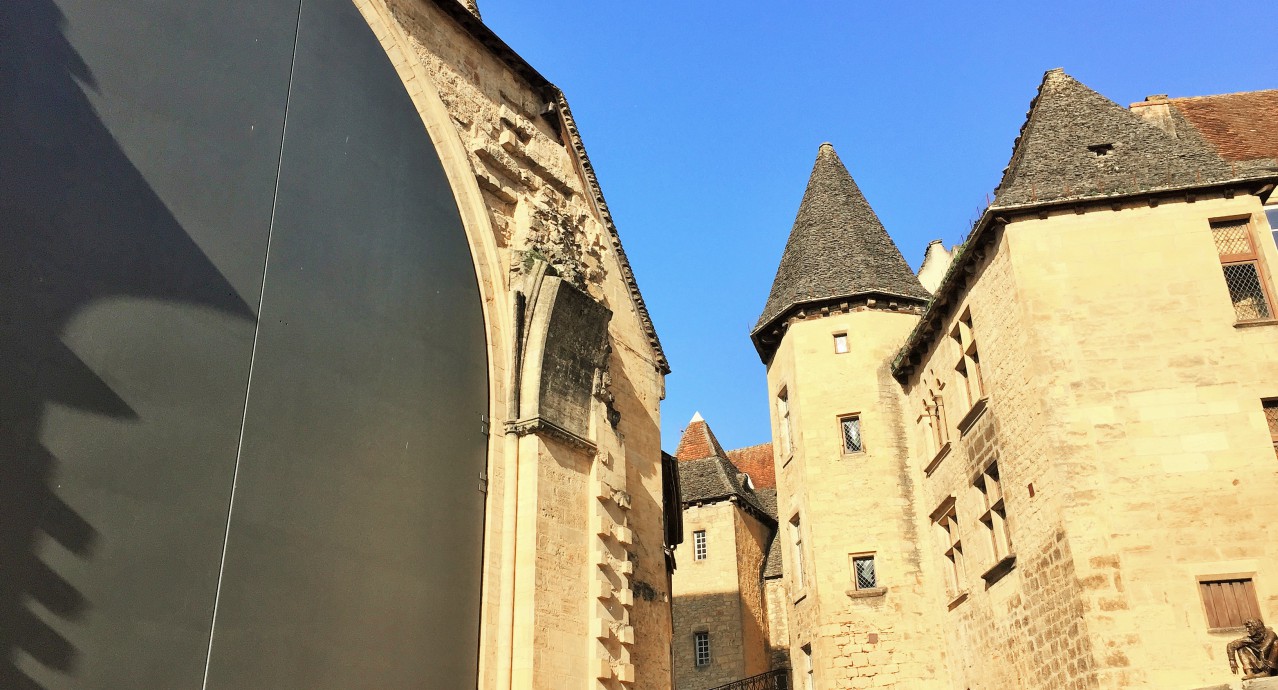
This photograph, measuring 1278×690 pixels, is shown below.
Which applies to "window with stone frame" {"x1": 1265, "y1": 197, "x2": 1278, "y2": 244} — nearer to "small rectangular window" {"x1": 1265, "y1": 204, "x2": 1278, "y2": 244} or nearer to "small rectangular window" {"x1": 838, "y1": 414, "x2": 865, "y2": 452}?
"small rectangular window" {"x1": 1265, "y1": 204, "x2": 1278, "y2": 244}

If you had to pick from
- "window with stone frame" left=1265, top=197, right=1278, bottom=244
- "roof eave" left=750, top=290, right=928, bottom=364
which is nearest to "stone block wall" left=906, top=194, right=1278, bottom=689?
"window with stone frame" left=1265, top=197, right=1278, bottom=244

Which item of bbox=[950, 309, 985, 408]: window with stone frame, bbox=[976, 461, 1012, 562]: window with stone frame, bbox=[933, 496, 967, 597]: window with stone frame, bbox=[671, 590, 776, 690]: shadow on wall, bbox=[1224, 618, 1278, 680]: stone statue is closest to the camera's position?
bbox=[1224, 618, 1278, 680]: stone statue

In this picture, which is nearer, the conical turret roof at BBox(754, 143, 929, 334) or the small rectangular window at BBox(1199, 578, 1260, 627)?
the small rectangular window at BBox(1199, 578, 1260, 627)

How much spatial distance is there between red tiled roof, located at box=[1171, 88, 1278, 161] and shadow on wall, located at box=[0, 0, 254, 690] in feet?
49.5

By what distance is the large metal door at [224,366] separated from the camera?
7.11 metres

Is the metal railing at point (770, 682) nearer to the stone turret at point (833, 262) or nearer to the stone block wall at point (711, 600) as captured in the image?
the stone block wall at point (711, 600)

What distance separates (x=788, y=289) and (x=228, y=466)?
15025 mm

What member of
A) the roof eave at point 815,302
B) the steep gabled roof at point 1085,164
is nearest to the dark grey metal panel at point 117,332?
the steep gabled roof at point 1085,164

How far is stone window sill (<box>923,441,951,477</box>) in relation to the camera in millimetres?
17453

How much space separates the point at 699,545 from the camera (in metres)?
29.9

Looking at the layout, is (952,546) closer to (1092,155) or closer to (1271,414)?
(1271,414)

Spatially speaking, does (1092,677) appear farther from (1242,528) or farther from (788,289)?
(788,289)

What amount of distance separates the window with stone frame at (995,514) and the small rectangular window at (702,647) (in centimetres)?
1420

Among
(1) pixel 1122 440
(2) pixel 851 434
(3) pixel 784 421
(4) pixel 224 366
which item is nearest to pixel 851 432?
(2) pixel 851 434
